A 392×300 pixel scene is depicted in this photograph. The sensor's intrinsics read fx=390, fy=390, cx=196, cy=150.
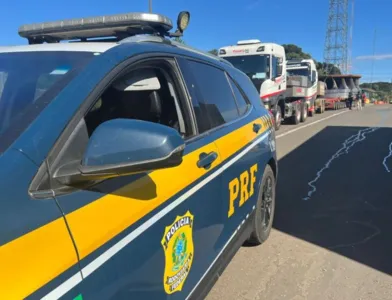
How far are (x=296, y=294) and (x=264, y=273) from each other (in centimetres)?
41

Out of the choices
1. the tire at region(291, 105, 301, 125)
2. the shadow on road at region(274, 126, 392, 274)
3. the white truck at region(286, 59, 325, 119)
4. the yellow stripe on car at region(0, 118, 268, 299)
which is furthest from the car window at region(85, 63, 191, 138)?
the white truck at region(286, 59, 325, 119)

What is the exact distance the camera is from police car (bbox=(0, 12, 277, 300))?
1246 millimetres

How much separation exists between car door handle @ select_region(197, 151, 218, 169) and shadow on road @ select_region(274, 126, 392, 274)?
2.15m

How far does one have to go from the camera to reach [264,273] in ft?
11.5

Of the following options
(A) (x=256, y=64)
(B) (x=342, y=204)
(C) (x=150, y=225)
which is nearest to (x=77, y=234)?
(C) (x=150, y=225)

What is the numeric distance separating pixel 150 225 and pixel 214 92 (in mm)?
1577

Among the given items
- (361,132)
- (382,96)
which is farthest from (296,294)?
(382,96)

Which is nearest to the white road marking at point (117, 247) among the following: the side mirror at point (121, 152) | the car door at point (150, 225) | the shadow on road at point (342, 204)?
the car door at point (150, 225)

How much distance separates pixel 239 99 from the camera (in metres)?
3.69

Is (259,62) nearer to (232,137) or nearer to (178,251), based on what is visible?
A: (232,137)

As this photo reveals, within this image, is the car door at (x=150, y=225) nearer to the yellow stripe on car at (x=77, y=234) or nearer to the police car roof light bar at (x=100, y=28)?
the yellow stripe on car at (x=77, y=234)

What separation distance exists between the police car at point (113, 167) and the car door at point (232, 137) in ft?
0.07

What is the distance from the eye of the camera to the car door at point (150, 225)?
4.44ft

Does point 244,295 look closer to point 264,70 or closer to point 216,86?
point 216,86
